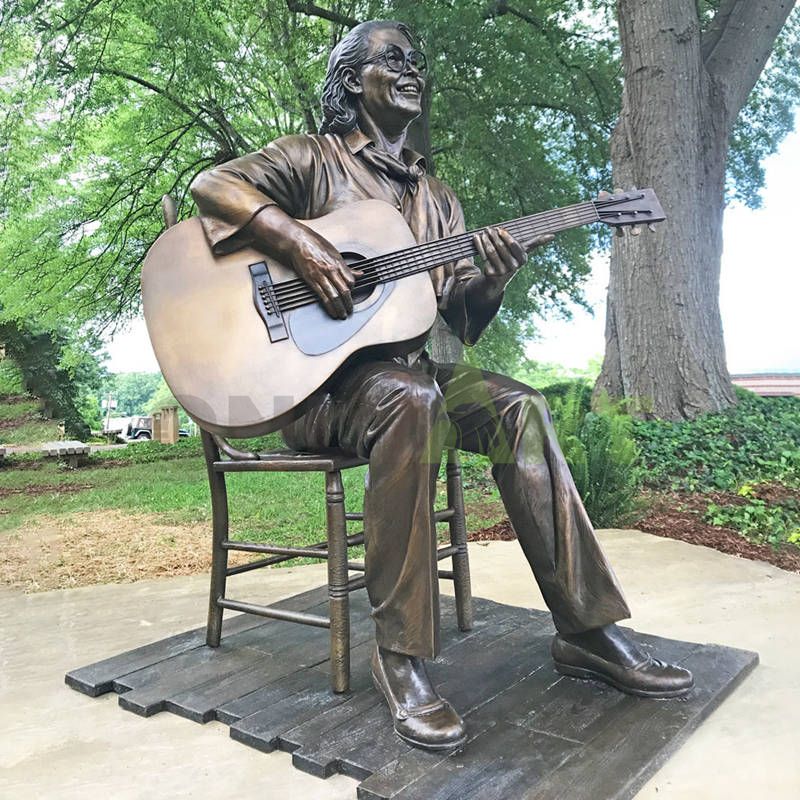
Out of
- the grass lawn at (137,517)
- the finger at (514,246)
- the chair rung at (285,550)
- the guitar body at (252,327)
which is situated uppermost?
the finger at (514,246)

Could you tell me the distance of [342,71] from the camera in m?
2.35

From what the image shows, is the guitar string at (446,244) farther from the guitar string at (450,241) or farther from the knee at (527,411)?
the knee at (527,411)

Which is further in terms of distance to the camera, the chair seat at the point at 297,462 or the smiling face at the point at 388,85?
the smiling face at the point at 388,85

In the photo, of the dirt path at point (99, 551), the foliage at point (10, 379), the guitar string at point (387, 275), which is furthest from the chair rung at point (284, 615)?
the foliage at point (10, 379)

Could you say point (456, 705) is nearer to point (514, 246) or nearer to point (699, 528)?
point (514, 246)

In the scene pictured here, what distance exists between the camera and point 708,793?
1.59 meters

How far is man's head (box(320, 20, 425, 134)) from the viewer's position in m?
2.30

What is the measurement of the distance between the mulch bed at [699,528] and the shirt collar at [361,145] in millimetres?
2597

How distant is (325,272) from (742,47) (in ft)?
21.5

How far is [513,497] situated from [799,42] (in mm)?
10697

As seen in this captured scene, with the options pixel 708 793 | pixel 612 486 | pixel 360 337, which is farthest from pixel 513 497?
pixel 612 486

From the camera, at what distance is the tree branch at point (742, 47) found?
6.83m

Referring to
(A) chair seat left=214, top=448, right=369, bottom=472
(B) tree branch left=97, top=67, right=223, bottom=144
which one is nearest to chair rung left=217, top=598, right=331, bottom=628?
(A) chair seat left=214, top=448, right=369, bottom=472

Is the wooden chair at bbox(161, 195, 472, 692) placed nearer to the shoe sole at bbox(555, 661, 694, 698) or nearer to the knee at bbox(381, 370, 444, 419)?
the knee at bbox(381, 370, 444, 419)
